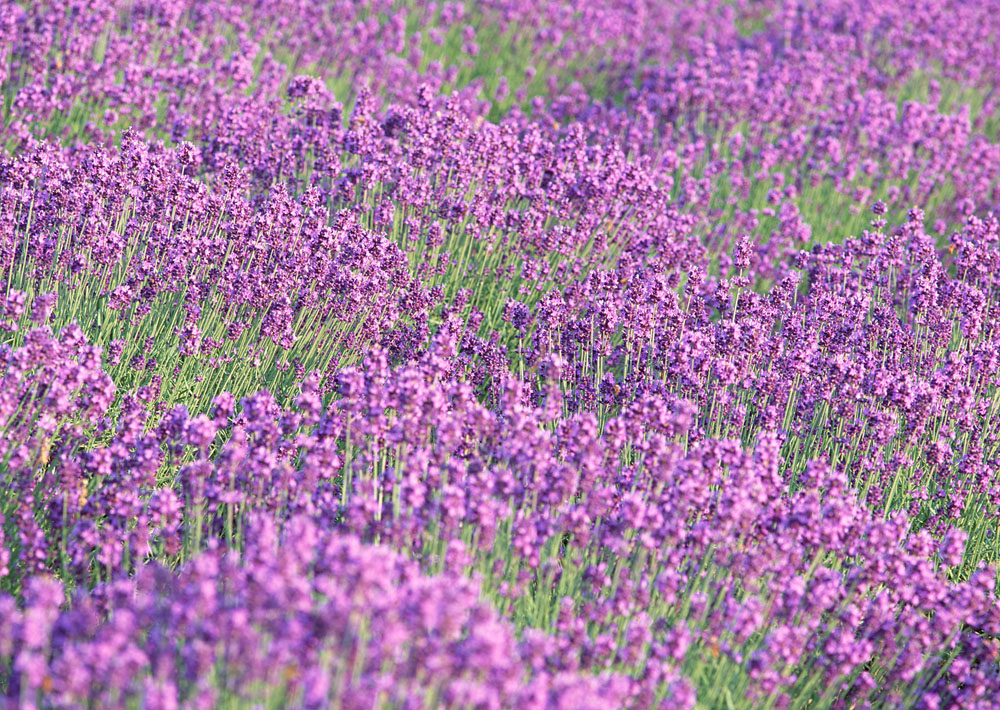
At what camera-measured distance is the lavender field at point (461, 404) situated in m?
2.77

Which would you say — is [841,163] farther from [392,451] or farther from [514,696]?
[514,696]

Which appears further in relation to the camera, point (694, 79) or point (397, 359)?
point (694, 79)

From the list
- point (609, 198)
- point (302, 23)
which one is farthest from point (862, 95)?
point (302, 23)

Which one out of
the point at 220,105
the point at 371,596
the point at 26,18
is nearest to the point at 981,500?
the point at 371,596

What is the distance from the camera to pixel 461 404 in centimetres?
386

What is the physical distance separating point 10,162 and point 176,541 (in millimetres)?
2513

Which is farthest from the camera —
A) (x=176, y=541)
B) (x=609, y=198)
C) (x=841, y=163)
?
(x=841, y=163)

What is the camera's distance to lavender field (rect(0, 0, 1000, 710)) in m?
2.77

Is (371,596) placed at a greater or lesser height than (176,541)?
greater

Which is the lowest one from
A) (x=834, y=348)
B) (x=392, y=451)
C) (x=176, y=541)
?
(x=176, y=541)

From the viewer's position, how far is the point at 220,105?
23.7ft

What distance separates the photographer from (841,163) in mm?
9055

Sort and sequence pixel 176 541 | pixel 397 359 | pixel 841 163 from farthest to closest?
pixel 841 163
pixel 397 359
pixel 176 541

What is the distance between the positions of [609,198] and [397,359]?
6.73 ft
